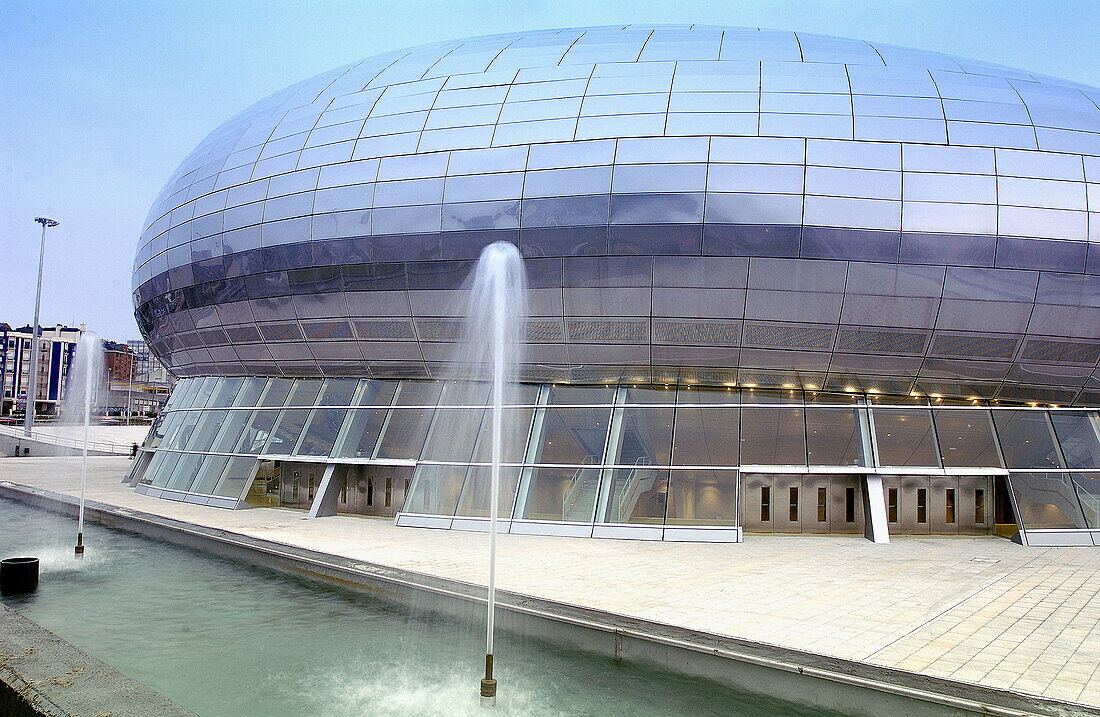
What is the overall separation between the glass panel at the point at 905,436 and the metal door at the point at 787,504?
6.54 feet

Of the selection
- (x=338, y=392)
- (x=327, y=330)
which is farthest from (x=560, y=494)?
(x=327, y=330)

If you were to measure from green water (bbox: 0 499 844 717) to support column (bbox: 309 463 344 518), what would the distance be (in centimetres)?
701

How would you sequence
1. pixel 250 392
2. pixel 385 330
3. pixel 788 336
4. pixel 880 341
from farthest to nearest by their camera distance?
pixel 250 392 → pixel 385 330 → pixel 788 336 → pixel 880 341

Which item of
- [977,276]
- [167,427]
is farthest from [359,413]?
[977,276]

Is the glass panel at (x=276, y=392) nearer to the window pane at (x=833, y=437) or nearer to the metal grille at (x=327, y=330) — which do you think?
the metal grille at (x=327, y=330)

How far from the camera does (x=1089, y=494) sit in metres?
17.2

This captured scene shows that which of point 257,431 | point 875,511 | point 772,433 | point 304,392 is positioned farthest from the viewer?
point 304,392

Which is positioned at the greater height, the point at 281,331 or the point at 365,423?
the point at 281,331

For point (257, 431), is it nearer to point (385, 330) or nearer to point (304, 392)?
point (304, 392)

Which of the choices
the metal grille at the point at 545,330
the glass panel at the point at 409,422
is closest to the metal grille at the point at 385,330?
the glass panel at the point at 409,422

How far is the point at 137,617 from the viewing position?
34.1ft

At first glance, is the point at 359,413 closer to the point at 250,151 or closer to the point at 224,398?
the point at 224,398

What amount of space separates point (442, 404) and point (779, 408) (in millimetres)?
8553

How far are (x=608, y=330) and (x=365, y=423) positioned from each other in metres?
7.31
